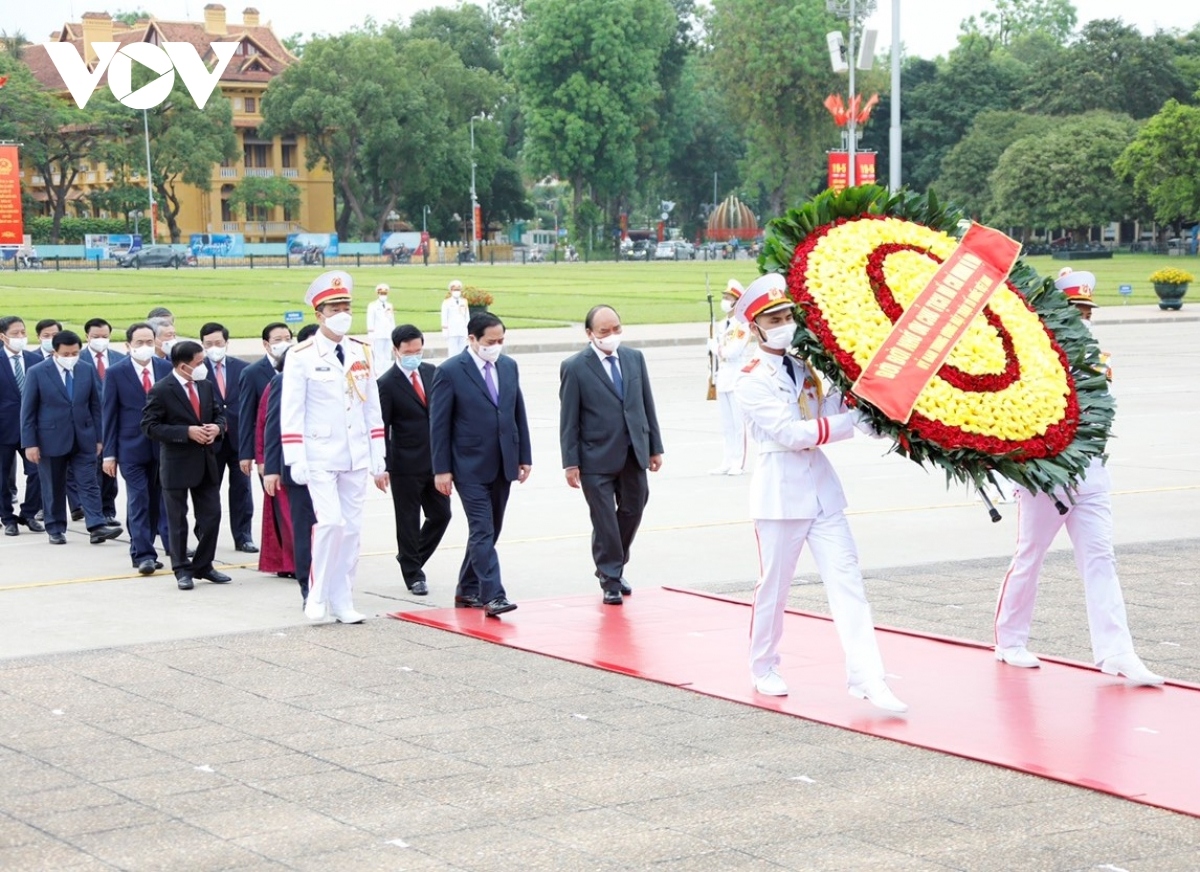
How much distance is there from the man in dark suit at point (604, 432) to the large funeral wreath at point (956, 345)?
2.54 metres

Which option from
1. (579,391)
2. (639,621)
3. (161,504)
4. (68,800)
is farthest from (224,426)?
(68,800)

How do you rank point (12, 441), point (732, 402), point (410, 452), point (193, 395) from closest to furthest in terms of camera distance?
point (410, 452) < point (193, 395) < point (12, 441) < point (732, 402)

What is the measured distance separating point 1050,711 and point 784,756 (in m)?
1.43

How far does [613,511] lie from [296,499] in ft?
6.57

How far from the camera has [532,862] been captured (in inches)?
224

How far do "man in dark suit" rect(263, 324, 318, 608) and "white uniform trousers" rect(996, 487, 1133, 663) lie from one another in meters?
4.37

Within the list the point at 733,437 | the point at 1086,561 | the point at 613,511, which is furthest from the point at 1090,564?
the point at 733,437

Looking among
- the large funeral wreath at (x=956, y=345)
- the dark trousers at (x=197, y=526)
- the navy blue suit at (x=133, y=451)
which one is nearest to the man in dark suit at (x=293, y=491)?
the dark trousers at (x=197, y=526)

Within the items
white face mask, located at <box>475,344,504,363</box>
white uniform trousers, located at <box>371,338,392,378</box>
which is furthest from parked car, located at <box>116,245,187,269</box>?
white face mask, located at <box>475,344,504,363</box>

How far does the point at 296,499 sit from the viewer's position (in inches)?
414

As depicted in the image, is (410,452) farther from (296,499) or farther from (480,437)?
(480,437)

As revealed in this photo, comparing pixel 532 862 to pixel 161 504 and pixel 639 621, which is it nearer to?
pixel 639 621

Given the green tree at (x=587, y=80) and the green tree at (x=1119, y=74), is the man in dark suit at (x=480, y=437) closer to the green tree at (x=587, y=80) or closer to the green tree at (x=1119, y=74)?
the green tree at (x=587, y=80)

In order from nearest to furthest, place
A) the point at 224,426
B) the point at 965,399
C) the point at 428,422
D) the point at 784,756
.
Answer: the point at 784,756 → the point at 965,399 → the point at 428,422 → the point at 224,426
